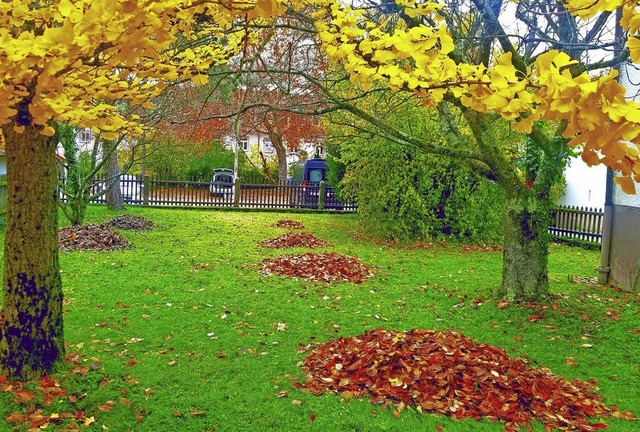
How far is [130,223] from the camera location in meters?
11.6

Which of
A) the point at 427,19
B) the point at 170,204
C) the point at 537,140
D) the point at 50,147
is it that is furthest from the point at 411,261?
the point at 170,204

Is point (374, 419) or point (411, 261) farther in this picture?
point (411, 261)

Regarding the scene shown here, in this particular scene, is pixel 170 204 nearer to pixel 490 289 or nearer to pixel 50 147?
pixel 490 289

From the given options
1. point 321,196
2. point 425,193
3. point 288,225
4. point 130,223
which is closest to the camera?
point 130,223

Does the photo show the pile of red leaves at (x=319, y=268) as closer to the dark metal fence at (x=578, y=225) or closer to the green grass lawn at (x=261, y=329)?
the green grass lawn at (x=261, y=329)

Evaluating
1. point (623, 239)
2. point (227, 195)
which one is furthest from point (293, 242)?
point (227, 195)

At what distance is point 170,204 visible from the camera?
1847 centimetres

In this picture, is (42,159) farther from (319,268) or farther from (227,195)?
(227,195)

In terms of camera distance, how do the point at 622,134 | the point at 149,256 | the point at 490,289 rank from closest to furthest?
the point at 622,134
the point at 490,289
the point at 149,256

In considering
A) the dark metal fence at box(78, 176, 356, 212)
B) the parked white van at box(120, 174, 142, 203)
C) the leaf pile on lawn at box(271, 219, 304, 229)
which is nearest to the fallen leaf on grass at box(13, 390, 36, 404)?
the leaf pile on lawn at box(271, 219, 304, 229)

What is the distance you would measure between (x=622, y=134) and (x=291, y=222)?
43.0 feet

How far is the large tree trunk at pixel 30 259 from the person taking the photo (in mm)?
3174

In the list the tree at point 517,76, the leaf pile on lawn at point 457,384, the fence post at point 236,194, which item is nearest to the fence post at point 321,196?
the fence post at point 236,194

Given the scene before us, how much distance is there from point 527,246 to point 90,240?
24.0ft
